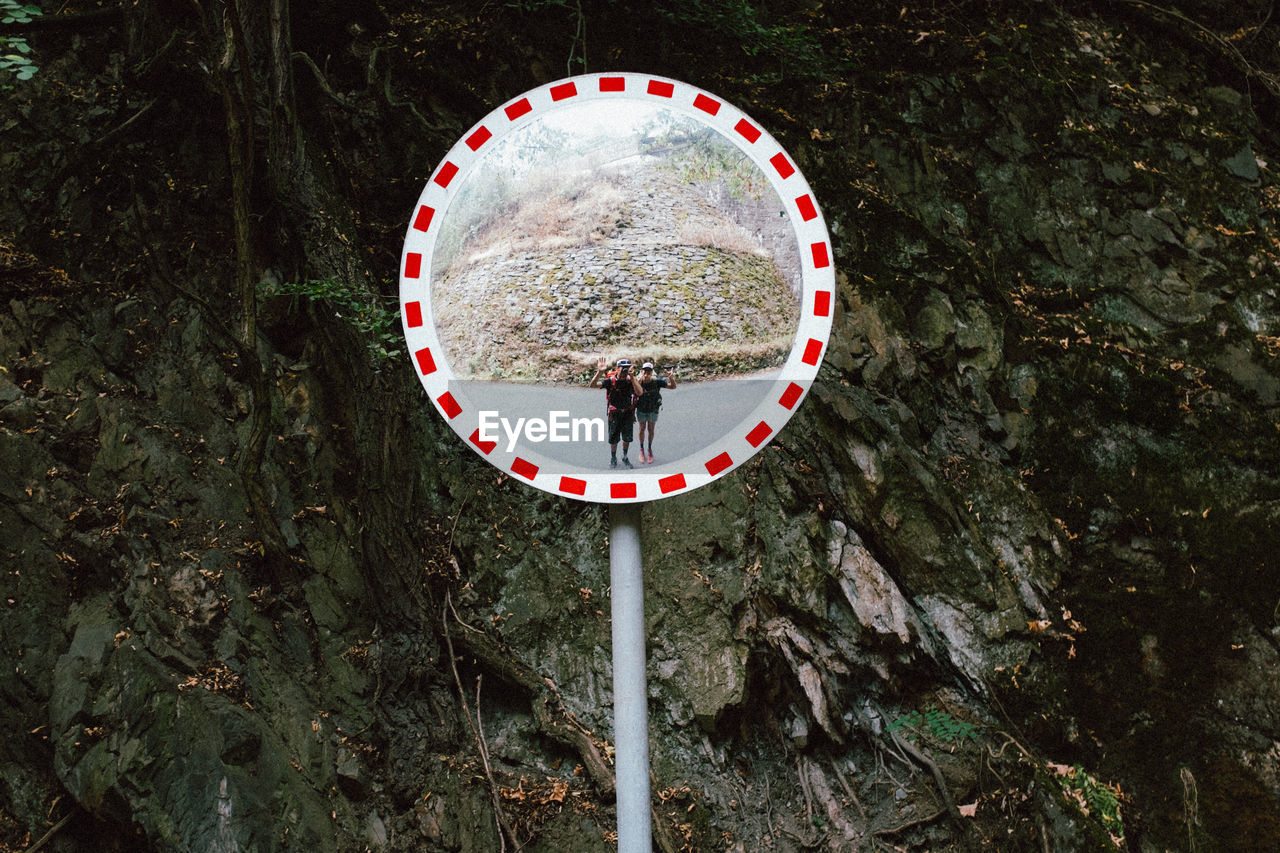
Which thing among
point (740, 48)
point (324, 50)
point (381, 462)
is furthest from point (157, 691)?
point (740, 48)

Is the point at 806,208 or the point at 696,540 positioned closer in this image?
the point at 806,208

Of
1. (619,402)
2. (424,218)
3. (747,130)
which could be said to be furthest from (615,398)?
(747,130)

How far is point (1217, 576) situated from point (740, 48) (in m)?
4.27

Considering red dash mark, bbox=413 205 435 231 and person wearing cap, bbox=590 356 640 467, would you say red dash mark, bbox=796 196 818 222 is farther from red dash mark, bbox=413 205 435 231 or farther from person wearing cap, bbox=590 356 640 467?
red dash mark, bbox=413 205 435 231

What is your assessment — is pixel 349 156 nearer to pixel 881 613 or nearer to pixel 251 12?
pixel 251 12

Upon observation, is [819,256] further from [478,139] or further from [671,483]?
[478,139]

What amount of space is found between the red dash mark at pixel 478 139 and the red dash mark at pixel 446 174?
0.06 meters

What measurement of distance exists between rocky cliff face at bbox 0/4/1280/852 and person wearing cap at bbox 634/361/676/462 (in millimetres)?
2358

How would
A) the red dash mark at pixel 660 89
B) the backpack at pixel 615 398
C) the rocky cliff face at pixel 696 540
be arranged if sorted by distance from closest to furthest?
the backpack at pixel 615 398, the red dash mark at pixel 660 89, the rocky cliff face at pixel 696 540

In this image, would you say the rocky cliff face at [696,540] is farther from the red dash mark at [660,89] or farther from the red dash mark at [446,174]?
the red dash mark at [660,89]

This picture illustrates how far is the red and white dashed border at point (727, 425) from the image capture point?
5.18 ft

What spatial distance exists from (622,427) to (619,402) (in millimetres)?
54

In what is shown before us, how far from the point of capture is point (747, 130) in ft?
5.53
